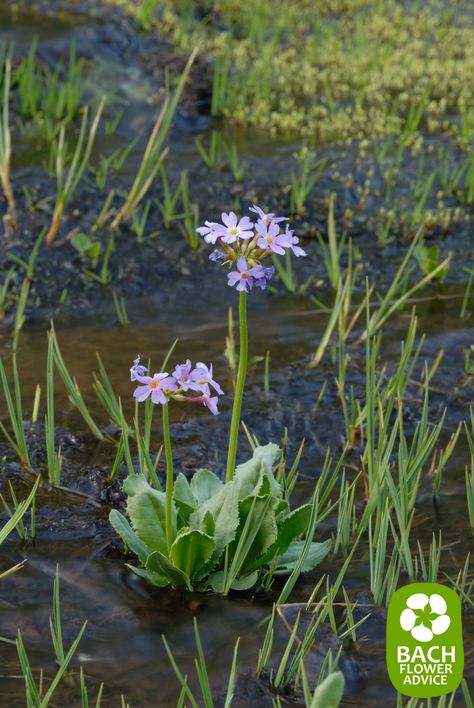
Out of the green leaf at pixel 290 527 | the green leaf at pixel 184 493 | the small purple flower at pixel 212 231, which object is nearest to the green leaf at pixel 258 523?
the green leaf at pixel 290 527

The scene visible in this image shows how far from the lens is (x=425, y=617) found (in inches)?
91.5

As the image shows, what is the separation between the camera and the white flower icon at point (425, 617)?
89.0 inches

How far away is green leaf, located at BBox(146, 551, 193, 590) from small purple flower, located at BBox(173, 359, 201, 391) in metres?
0.58

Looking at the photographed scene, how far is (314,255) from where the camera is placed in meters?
5.87

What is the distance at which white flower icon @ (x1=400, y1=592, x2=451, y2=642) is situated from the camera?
2260mm

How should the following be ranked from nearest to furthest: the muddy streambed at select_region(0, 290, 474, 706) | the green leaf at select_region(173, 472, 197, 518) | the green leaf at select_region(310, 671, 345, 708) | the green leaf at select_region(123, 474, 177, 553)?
the green leaf at select_region(310, 671, 345, 708)
the muddy streambed at select_region(0, 290, 474, 706)
the green leaf at select_region(123, 474, 177, 553)
the green leaf at select_region(173, 472, 197, 518)

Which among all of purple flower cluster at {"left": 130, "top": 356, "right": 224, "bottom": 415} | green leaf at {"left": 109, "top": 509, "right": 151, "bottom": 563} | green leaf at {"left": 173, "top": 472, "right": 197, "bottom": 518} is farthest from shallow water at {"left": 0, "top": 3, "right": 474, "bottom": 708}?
purple flower cluster at {"left": 130, "top": 356, "right": 224, "bottom": 415}

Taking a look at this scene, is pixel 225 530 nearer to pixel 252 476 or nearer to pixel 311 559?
pixel 252 476

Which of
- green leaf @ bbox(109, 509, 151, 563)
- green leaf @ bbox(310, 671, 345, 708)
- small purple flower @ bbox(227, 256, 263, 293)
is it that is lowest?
green leaf @ bbox(109, 509, 151, 563)

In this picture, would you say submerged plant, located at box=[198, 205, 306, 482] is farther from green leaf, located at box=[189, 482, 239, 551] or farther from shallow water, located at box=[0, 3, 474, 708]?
shallow water, located at box=[0, 3, 474, 708]

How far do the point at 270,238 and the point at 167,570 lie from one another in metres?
1.06

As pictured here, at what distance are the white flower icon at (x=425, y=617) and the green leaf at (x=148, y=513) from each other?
75cm

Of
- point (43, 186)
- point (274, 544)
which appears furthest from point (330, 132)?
point (274, 544)

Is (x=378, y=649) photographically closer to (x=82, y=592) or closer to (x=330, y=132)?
(x=82, y=592)
